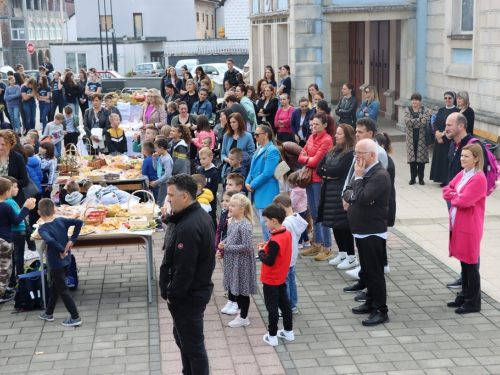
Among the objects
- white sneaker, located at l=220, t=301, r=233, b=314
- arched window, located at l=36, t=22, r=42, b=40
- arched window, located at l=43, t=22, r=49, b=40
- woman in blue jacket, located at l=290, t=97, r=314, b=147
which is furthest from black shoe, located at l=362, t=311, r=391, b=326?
arched window, located at l=43, t=22, r=49, b=40

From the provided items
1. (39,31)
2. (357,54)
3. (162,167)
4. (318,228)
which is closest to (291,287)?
(318,228)

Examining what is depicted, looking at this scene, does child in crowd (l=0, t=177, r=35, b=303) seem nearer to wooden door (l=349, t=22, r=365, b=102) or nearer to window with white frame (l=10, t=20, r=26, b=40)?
wooden door (l=349, t=22, r=365, b=102)

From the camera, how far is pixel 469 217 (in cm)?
803

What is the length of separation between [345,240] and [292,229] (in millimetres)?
2157

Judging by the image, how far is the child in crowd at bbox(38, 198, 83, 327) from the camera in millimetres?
7957

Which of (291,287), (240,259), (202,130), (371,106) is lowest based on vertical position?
(291,287)

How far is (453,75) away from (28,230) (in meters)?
11.0

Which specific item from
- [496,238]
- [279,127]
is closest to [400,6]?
[279,127]

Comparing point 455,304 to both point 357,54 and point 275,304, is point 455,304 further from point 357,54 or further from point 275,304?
point 357,54

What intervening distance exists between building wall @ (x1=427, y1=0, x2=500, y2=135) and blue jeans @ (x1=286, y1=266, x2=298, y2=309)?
877 cm

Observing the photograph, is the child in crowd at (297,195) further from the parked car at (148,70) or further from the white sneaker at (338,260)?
the parked car at (148,70)

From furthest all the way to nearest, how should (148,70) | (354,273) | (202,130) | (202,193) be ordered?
Result: (148,70) → (202,130) → (202,193) → (354,273)

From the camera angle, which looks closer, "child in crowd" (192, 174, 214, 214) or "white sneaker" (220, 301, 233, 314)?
"white sneaker" (220, 301, 233, 314)

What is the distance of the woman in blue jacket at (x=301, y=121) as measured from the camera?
1403cm
